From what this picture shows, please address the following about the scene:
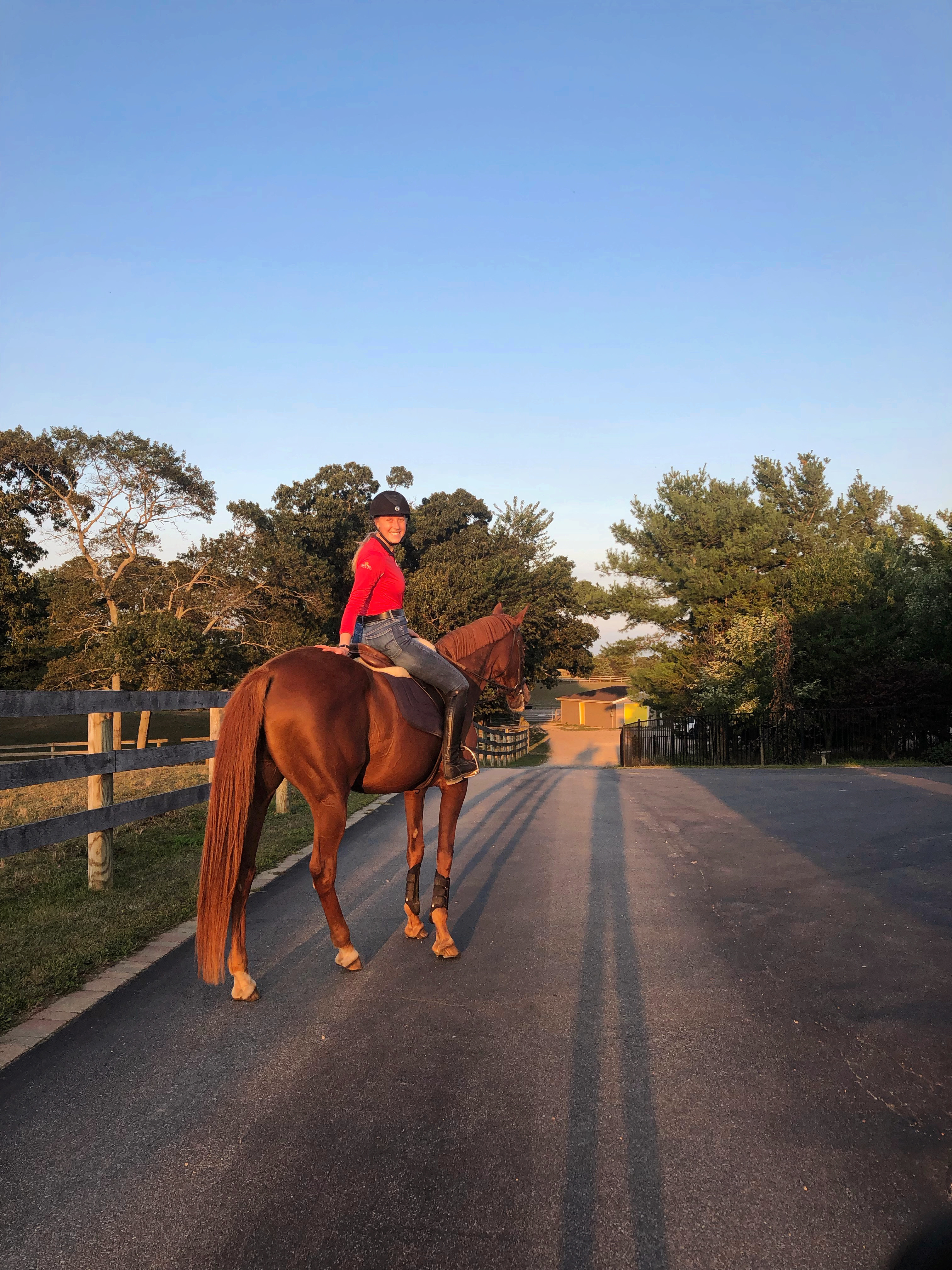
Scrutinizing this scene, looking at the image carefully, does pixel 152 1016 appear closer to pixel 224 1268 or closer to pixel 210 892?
pixel 210 892

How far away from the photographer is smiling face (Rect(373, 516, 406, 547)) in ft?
17.1

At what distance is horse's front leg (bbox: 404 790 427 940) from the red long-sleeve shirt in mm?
1383

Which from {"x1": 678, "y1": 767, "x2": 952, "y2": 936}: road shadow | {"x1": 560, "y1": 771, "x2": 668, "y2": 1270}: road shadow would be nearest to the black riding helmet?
{"x1": 560, "y1": 771, "x2": 668, "y2": 1270}: road shadow

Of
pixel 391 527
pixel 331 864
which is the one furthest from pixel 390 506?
pixel 331 864

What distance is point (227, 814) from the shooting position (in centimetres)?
432

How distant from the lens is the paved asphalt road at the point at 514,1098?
7.77ft

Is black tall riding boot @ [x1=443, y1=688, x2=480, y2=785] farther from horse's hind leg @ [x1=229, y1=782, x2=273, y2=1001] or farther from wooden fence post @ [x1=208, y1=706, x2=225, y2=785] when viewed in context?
wooden fence post @ [x1=208, y1=706, x2=225, y2=785]

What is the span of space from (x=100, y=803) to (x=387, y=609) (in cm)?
320

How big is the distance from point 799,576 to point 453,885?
2873 cm

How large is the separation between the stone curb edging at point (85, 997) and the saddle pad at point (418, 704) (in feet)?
7.17

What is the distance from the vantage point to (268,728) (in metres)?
4.43

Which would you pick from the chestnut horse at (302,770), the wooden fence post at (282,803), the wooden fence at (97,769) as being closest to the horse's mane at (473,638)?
the chestnut horse at (302,770)

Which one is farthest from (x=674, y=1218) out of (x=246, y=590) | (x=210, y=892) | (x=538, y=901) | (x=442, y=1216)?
(x=246, y=590)

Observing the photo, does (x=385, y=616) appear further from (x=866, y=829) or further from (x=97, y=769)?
(x=866, y=829)
